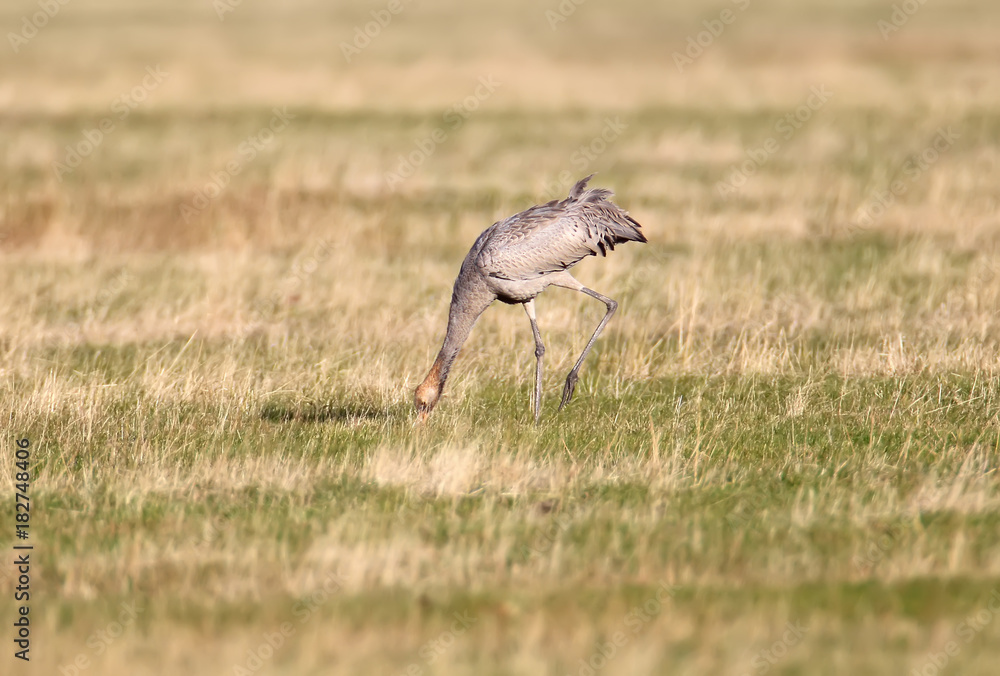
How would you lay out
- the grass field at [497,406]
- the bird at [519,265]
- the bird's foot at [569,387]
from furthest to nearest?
the bird's foot at [569,387], the bird at [519,265], the grass field at [497,406]

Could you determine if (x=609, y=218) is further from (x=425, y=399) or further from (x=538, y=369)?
(x=425, y=399)

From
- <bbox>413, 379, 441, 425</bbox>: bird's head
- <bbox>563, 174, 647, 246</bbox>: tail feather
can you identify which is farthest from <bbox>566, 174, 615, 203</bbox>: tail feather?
<bbox>413, 379, 441, 425</bbox>: bird's head

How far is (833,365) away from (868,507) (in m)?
3.98

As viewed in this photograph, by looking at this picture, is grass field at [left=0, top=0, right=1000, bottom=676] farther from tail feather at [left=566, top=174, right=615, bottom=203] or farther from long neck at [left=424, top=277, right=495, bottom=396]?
tail feather at [left=566, top=174, right=615, bottom=203]

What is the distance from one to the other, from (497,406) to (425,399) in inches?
36.8

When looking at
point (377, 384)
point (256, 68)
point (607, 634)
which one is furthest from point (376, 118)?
point (607, 634)

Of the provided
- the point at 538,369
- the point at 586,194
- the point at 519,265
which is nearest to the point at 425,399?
the point at 538,369

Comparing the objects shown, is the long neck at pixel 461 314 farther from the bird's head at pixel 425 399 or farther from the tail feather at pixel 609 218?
the tail feather at pixel 609 218

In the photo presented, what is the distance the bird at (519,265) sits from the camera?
9836 mm

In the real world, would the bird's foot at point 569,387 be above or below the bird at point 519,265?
below

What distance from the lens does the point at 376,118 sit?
31.0m

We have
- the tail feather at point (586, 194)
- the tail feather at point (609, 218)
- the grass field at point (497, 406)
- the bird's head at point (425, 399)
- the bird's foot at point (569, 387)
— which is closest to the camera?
the grass field at point (497, 406)

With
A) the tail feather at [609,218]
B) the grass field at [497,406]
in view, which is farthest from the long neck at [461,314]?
the tail feather at [609,218]

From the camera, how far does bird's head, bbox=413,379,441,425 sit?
31.3 feet
